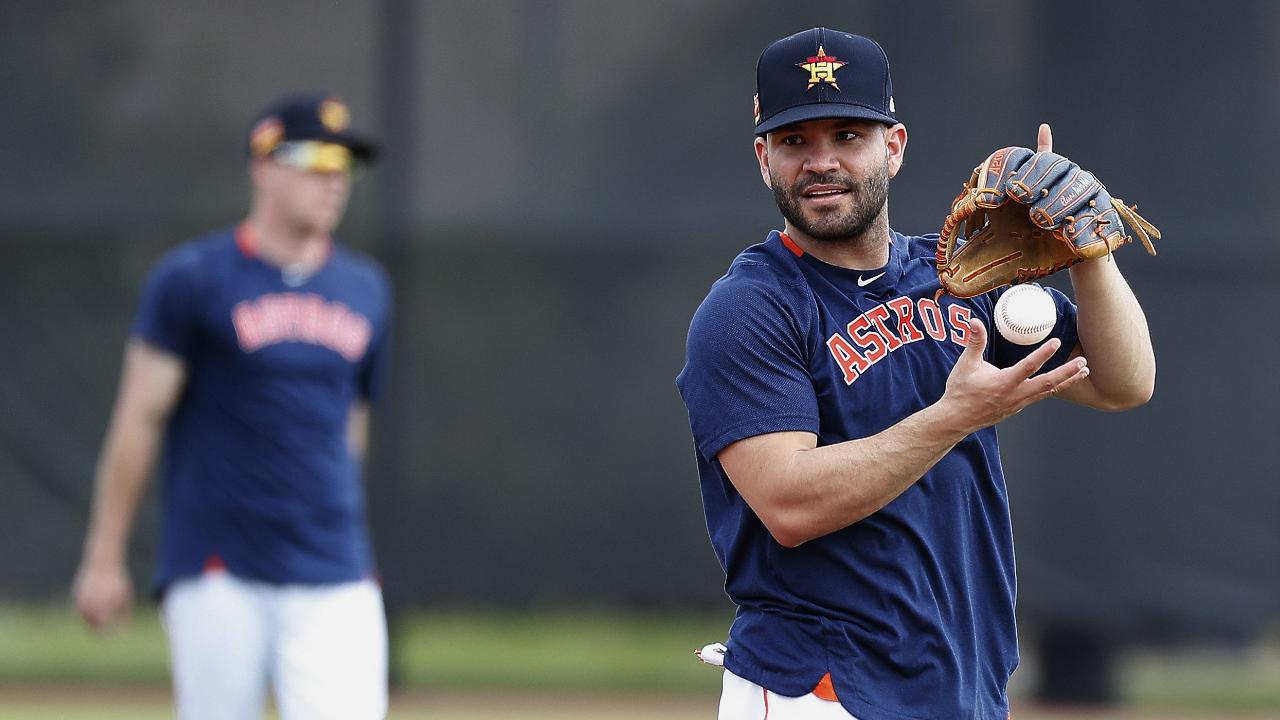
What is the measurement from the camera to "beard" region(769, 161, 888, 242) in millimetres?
2816

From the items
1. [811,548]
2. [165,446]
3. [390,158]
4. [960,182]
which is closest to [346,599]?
[165,446]

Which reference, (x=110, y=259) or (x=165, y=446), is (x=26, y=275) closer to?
(x=110, y=259)

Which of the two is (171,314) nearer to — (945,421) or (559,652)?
(945,421)

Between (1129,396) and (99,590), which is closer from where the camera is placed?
(1129,396)

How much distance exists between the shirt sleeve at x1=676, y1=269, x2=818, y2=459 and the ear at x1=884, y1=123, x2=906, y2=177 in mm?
380

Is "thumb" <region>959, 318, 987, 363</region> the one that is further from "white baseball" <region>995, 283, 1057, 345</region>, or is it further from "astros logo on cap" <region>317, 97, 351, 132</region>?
"astros logo on cap" <region>317, 97, 351, 132</region>

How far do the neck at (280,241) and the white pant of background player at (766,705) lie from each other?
2.23m

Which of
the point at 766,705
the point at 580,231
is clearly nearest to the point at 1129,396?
the point at 766,705

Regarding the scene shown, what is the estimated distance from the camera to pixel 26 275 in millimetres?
7477

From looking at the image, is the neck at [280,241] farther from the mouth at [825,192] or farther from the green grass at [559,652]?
the green grass at [559,652]

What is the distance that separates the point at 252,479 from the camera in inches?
171

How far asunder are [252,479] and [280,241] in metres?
0.72

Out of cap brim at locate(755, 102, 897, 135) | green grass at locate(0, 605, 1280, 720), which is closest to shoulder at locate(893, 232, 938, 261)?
cap brim at locate(755, 102, 897, 135)

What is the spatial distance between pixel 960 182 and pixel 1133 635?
2.28 metres
